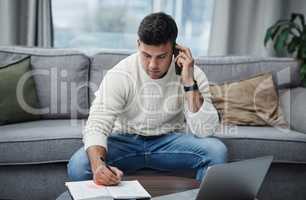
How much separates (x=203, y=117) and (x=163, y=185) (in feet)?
1.72

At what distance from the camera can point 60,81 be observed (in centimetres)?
265

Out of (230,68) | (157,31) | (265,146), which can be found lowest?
(265,146)

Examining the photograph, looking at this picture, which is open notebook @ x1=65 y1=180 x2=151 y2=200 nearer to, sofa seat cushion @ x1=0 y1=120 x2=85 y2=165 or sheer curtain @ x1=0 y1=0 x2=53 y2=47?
sofa seat cushion @ x1=0 y1=120 x2=85 y2=165

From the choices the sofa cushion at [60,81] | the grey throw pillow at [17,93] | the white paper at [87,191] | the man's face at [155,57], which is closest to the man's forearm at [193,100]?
the man's face at [155,57]

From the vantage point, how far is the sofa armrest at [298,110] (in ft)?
8.26

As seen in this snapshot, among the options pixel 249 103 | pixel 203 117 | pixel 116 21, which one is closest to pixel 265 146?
pixel 249 103

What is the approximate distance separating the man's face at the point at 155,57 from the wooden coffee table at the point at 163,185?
51 cm

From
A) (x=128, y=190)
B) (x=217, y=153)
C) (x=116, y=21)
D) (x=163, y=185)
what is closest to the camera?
(x=128, y=190)

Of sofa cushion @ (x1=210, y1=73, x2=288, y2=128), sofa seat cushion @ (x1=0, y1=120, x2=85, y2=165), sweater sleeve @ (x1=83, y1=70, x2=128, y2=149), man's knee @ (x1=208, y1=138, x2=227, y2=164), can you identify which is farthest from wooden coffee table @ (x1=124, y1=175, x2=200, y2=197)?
sofa cushion @ (x1=210, y1=73, x2=288, y2=128)

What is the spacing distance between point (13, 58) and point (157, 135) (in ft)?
3.61

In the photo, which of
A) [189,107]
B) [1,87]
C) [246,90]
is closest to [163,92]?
[189,107]

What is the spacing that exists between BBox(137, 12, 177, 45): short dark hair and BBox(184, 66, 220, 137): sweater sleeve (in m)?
0.31

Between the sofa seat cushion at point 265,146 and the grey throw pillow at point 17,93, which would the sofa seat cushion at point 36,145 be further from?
the sofa seat cushion at point 265,146

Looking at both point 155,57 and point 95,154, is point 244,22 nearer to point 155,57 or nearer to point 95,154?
point 155,57
